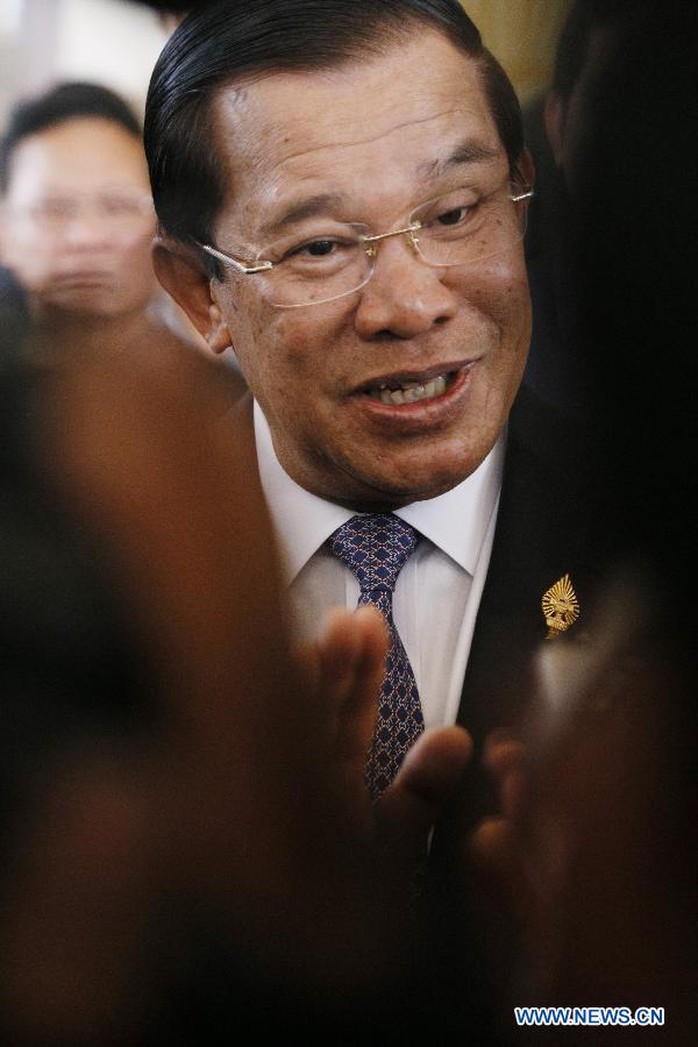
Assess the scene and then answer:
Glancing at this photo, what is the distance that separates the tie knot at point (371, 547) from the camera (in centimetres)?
173

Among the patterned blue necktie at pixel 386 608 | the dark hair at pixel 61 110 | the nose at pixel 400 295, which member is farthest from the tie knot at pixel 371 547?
the dark hair at pixel 61 110

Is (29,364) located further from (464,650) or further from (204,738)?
(464,650)

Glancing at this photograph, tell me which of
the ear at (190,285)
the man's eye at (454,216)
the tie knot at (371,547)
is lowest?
the tie knot at (371,547)

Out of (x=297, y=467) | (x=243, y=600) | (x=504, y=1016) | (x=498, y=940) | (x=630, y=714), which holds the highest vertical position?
(x=297, y=467)

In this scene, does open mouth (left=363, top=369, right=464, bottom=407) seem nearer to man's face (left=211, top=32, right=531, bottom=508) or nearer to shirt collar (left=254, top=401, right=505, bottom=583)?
man's face (left=211, top=32, right=531, bottom=508)

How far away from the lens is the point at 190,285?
164 cm

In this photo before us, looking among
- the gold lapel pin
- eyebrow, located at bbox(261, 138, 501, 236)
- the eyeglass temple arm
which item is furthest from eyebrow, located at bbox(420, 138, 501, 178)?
the gold lapel pin

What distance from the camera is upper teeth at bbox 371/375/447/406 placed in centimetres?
165

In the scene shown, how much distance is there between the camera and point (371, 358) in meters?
1.62

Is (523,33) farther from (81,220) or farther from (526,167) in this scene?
(81,220)

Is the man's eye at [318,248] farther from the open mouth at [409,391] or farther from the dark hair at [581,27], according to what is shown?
the dark hair at [581,27]

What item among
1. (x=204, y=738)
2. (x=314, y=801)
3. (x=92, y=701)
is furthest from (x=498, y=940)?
(x=92, y=701)

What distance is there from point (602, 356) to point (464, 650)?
19.3 inches

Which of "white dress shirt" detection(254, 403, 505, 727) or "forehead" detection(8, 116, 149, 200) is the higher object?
"forehead" detection(8, 116, 149, 200)
